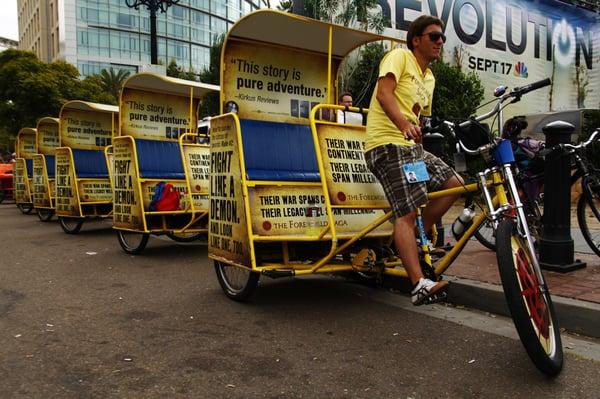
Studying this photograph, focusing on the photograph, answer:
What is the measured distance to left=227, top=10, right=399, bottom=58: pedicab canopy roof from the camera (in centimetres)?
439

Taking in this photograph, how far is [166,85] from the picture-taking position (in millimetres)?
8148

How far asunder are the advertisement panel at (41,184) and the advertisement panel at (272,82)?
7676 mm

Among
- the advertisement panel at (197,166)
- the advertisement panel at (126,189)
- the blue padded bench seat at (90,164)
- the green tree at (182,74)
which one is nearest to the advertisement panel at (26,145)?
the blue padded bench seat at (90,164)

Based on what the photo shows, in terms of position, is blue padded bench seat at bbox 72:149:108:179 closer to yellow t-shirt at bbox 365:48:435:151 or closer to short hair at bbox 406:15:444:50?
yellow t-shirt at bbox 365:48:435:151

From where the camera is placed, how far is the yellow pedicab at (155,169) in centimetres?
708

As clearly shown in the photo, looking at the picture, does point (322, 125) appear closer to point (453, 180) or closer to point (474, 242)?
point (453, 180)

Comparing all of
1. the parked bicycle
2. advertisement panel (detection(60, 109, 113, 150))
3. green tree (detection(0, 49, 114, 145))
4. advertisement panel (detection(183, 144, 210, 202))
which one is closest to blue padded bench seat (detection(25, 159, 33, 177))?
advertisement panel (detection(60, 109, 113, 150))

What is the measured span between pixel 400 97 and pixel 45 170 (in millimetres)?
9945

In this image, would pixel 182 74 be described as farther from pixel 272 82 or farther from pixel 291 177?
pixel 291 177

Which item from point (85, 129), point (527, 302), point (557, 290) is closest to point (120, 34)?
point (85, 129)

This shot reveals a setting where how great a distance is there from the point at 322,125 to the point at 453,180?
3.72 feet

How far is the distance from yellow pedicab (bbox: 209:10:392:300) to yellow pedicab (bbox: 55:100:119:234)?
541 cm

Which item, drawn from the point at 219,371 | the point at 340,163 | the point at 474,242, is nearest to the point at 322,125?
the point at 340,163

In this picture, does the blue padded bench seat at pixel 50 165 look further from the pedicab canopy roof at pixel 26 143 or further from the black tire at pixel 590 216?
the black tire at pixel 590 216
